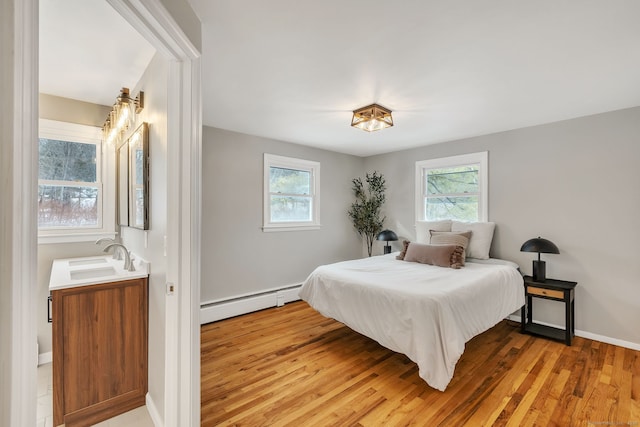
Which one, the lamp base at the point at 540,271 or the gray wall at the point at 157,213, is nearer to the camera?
the gray wall at the point at 157,213

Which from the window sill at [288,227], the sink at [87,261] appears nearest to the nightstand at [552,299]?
the window sill at [288,227]

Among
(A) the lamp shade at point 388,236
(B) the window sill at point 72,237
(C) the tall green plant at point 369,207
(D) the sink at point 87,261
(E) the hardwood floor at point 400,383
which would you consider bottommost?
(E) the hardwood floor at point 400,383

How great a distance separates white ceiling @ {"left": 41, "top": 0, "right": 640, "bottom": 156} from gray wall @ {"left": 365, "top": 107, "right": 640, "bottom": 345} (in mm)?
313

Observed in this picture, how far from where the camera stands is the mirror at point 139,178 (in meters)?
2.00

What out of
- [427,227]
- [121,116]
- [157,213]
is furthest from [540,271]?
[121,116]

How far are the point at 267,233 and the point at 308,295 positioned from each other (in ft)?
4.04

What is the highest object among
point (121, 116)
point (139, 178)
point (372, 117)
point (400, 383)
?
point (372, 117)

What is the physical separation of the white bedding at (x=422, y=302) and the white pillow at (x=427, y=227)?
62 cm

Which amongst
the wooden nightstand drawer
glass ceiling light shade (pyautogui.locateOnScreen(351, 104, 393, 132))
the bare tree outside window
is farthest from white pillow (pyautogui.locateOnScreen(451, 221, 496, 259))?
the bare tree outside window

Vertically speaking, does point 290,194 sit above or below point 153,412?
above

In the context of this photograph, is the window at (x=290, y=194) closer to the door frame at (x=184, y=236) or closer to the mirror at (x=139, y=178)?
the mirror at (x=139, y=178)

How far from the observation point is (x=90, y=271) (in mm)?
2354

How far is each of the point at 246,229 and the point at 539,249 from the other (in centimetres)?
333

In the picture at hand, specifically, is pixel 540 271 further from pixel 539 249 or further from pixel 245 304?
pixel 245 304
